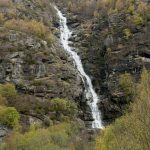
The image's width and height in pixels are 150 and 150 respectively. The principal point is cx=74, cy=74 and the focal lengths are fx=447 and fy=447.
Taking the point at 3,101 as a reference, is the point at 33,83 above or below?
above

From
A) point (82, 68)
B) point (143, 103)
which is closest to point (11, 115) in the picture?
point (82, 68)

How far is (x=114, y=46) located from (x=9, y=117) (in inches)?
1707

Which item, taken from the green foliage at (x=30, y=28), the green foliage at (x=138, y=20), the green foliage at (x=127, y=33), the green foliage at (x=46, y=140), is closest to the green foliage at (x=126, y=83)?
the green foliage at (x=127, y=33)

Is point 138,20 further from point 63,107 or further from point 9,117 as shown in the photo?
point 9,117

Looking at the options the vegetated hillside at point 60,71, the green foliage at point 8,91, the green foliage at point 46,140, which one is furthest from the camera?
the green foliage at point 8,91

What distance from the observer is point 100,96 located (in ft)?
323

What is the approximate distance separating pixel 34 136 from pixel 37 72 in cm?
3940

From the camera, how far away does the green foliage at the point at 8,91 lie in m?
90.3

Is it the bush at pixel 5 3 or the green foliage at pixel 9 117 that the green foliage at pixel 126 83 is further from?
the bush at pixel 5 3

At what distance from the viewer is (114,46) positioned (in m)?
113

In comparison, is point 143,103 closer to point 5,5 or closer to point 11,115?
point 11,115

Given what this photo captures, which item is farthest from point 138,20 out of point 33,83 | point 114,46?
point 33,83

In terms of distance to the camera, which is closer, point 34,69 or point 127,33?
point 34,69

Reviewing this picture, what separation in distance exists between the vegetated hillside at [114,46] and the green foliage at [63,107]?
25.1 feet
